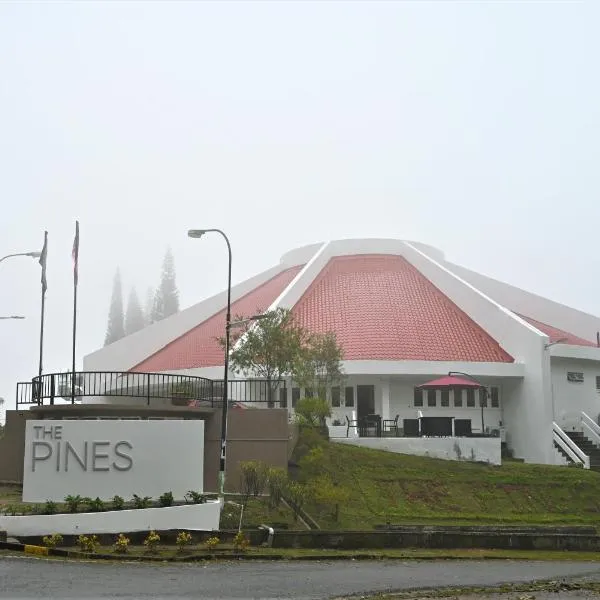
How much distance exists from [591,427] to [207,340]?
18644 mm

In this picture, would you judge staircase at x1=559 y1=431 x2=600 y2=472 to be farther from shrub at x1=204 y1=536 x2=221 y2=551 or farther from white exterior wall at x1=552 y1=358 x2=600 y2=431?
shrub at x1=204 y1=536 x2=221 y2=551

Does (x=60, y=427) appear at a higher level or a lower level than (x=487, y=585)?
higher

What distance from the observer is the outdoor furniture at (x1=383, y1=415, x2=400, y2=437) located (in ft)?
112

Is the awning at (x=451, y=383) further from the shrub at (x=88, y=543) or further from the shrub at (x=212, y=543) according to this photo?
the shrub at (x=88, y=543)

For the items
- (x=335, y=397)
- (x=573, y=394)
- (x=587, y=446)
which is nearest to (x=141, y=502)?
(x=335, y=397)

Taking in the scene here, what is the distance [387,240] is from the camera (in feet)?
170

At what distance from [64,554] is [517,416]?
24961 millimetres

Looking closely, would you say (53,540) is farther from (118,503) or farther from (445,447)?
(445,447)

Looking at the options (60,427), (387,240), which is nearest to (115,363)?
(387,240)

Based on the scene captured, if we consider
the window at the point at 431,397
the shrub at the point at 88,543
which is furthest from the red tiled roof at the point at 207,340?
the shrub at the point at 88,543

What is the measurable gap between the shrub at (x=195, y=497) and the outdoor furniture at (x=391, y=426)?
12726mm

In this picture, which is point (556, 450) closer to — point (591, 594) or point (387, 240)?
point (387, 240)

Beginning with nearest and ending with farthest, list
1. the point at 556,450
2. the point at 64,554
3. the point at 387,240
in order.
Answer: the point at 64,554 < the point at 556,450 < the point at 387,240

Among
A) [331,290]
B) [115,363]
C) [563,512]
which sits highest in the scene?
[331,290]
